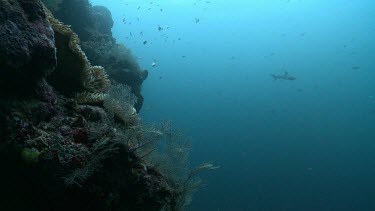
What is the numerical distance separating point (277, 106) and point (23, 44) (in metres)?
70.2

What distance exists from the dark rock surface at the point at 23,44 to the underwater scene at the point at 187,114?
1 cm

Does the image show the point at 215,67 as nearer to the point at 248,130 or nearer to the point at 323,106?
the point at 323,106

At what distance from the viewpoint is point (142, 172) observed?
4.47 meters

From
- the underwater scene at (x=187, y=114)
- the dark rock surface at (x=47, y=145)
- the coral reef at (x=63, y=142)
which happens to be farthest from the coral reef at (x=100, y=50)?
the dark rock surface at (x=47, y=145)

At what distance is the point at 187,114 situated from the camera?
62.2 meters

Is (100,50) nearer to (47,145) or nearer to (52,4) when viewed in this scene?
(52,4)

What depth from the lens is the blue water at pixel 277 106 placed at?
38.4 m

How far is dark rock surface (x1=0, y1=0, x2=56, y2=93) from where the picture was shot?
3582 mm

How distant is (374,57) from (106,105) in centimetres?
10872

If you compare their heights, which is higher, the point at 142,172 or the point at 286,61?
the point at 142,172

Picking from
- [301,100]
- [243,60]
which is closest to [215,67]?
[243,60]

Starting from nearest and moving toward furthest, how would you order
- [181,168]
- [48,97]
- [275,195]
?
[48,97] < [181,168] < [275,195]

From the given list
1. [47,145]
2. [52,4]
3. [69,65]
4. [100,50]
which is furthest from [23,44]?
[100,50]

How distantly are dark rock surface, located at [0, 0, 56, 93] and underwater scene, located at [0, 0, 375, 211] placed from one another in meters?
0.01
